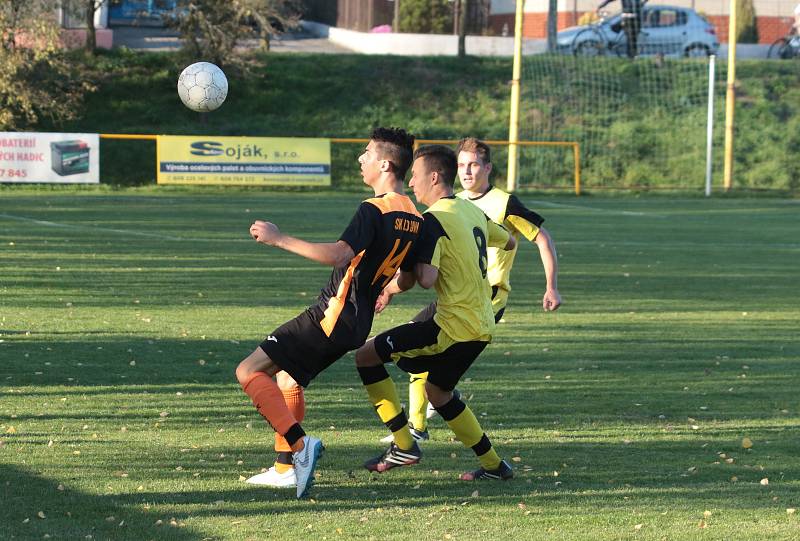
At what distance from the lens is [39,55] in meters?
29.5

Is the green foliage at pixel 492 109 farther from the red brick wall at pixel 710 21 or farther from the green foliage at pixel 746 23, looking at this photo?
the red brick wall at pixel 710 21

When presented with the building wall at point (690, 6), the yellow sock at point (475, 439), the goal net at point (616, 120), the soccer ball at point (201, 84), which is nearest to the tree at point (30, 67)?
the goal net at point (616, 120)

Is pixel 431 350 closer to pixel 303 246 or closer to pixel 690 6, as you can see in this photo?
pixel 303 246

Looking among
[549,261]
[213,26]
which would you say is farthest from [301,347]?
[213,26]

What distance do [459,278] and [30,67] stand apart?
A: 1023 inches

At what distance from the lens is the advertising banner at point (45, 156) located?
2606 centimetres

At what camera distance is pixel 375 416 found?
7809 millimetres

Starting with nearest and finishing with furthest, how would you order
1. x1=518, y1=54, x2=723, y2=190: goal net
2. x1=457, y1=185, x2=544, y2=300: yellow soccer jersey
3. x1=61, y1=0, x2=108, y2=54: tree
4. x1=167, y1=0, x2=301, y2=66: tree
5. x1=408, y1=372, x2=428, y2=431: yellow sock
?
x1=408, y1=372, x2=428, y2=431: yellow sock < x1=457, y1=185, x2=544, y2=300: yellow soccer jersey < x1=518, y1=54, x2=723, y2=190: goal net < x1=167, y1=0, x2=301, y2=66: tree < x1=61, y1=0, x2=108, y2=54: tree

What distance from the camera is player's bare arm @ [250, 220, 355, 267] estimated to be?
530 centimetres

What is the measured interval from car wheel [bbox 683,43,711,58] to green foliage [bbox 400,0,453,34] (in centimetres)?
791

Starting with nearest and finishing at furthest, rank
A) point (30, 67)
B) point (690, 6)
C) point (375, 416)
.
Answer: point (375, 416) → point (30, 67) → point (690, 6)

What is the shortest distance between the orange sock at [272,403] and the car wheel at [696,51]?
35.8 metres

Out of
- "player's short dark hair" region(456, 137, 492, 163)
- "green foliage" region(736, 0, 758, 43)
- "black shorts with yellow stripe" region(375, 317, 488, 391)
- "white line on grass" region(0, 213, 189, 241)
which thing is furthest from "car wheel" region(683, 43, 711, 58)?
"black shorts with yellow stripe" region(375, 317, 488, 391)

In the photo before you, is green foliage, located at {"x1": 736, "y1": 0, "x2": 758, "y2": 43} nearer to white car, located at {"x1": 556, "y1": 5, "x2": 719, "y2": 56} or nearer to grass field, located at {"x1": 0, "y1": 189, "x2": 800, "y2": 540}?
white car, located at {"x1": 556, "y1": 5, "x2": 719, "y2": 56}
